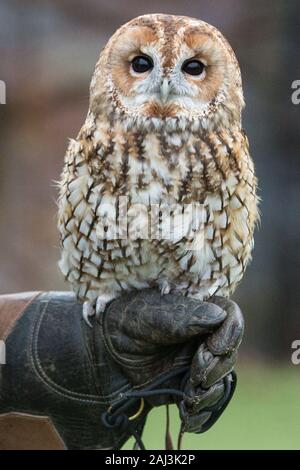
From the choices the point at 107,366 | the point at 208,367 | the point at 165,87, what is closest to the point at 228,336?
the point at 208,367

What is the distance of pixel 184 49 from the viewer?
143 cm

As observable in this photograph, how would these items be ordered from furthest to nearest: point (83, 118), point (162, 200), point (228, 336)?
point (83, 118), point (162, 200), point (228, 336)

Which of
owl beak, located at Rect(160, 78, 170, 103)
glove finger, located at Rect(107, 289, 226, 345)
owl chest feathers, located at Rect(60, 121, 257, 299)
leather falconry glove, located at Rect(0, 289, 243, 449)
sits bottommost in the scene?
leather falconry glove, located at Rect(0, 289, 243, 449)

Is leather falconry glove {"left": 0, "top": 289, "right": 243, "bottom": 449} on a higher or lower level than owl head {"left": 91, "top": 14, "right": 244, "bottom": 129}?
lower

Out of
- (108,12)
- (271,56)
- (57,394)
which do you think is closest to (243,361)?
(271,56)

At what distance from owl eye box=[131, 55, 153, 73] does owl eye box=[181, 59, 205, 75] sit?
2.2 inches

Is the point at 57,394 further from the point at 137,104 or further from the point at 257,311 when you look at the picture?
the point at 257,311

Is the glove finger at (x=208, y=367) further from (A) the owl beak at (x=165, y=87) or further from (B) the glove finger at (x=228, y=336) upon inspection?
(A) the owl beak at (x=165, y=87)

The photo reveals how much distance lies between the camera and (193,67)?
1.47m

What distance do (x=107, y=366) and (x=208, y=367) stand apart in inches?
10.1

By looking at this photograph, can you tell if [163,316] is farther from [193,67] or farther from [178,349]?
[193,67]

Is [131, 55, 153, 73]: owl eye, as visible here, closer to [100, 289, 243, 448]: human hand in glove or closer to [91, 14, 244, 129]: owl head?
[91, 14, 244, 129]: owl head

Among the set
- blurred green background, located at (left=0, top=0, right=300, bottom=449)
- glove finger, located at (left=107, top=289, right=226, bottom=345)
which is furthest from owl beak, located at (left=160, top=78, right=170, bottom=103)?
blurred green background, located at (left=0, top=0, right=300, bottom=449)

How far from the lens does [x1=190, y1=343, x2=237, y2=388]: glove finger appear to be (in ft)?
4.57
